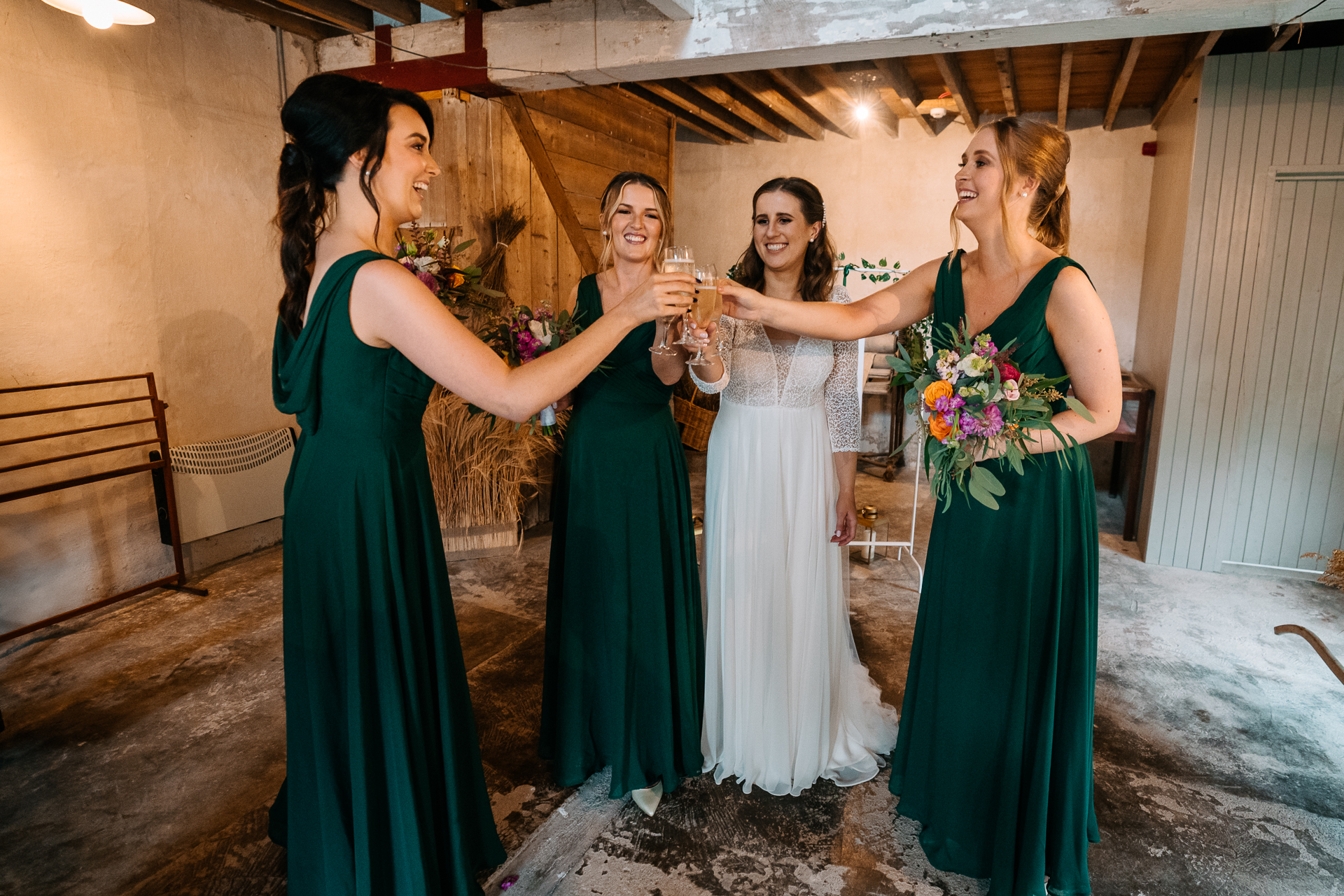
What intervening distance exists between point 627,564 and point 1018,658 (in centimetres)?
107

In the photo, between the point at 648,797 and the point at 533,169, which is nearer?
the point at 648,797

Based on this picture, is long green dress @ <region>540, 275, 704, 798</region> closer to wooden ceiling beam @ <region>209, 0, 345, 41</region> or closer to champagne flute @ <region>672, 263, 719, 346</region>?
champagne flute @ <region>672, 263, 719, 346</region>

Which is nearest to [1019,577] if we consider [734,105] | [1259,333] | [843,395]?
[843,395]

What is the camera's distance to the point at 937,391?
69.1 inches

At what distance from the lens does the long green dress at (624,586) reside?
7.47ft

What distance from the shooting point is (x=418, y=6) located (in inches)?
183

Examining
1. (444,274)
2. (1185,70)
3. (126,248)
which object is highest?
(1185,70)

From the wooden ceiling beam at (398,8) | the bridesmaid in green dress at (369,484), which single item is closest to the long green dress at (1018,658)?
the bridesmaid in green dress at (369,484)

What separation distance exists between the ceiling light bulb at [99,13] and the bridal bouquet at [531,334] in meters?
1.80

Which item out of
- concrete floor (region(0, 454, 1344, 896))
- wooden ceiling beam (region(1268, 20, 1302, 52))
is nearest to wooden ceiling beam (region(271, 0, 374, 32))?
concrete floor (region(0, 454, 1344, 896))

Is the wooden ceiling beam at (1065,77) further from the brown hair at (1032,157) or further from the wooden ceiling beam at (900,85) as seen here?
the brown hair at (1032,157)

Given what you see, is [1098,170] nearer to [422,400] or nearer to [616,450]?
[616,450]

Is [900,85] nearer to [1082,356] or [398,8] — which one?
[398,8]

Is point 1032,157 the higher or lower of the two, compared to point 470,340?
higher
